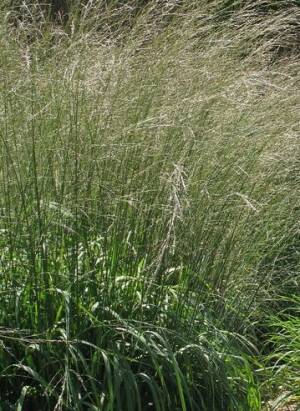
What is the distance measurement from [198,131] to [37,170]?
2.52 ft

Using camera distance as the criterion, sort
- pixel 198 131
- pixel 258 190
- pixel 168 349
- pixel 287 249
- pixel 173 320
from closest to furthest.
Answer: pixel 168 349 → pixel 173 320 → pixel 198 131 → pixel 258 190 → pixel 287 249

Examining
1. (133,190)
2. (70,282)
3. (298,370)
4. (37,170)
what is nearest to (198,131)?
(133,190)

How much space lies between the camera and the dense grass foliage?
3393 mm

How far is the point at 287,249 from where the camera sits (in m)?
5.05

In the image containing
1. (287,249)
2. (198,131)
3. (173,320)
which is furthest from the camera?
(287,249)

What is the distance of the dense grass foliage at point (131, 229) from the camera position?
11.1 ft

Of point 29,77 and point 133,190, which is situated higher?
point 29,77

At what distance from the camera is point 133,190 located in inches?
149

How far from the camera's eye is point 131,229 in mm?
3734

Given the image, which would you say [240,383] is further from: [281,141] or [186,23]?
[186,23]

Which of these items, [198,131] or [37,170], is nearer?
[37,170]

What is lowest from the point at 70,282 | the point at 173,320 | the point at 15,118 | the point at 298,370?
the point at 298,370

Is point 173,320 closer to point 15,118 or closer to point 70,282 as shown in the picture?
point 70,282

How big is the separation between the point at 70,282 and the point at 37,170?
584 millimetres
